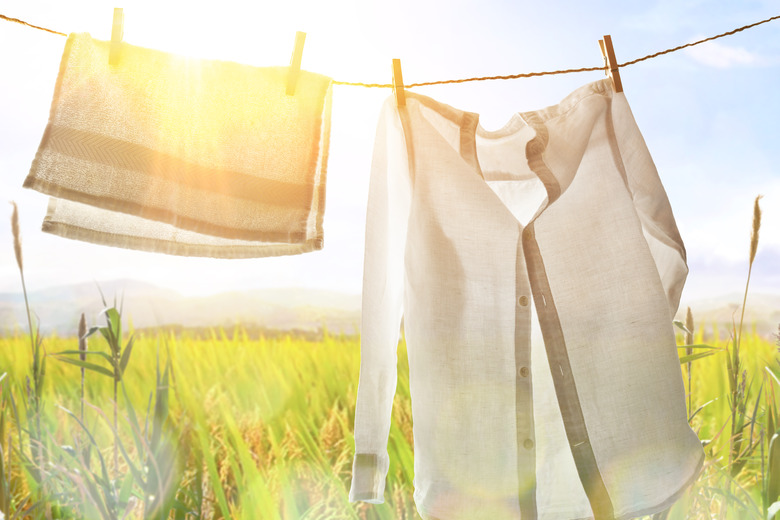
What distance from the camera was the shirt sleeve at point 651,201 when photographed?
38.9 inches

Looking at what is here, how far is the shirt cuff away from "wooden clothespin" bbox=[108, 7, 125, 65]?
84 centimetres

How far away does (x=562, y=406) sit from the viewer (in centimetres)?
88

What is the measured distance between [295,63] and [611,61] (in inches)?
25.7

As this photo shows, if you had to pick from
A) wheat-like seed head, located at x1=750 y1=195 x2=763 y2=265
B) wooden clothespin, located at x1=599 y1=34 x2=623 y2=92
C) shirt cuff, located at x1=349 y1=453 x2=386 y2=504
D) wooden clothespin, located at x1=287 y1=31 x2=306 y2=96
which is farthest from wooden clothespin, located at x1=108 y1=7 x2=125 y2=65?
wheat-like seed head, located at x1=750 y1=195 x2=763 y2=265

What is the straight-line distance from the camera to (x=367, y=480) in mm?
933

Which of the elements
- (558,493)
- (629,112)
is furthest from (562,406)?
(629,112)

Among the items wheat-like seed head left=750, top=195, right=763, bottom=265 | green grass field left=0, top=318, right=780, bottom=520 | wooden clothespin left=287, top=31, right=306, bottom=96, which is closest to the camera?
wooden clothespin left=287, top=31, right=306, bottom=96

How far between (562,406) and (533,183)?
0.50 meters

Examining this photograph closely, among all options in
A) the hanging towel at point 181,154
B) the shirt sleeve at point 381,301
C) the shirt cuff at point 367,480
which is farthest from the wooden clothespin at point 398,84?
the shirt cuff at point 367,480

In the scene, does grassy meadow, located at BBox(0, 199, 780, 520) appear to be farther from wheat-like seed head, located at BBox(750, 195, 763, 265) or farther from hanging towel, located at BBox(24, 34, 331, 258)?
hanging towel, located at BBox(24, 34, 331, 258)

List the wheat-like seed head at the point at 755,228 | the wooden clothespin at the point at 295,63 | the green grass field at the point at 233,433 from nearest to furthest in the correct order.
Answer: the wooden clothespin at the point at 295,63
the green grass field at the point at 233,433
the wheat-like seed head at the point at 755,228

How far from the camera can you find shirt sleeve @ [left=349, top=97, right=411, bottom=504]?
946mm

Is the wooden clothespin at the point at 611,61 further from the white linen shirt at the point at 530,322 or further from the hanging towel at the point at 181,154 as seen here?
the hanging towel at the point at 181,154

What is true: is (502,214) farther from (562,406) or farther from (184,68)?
(184,68)
